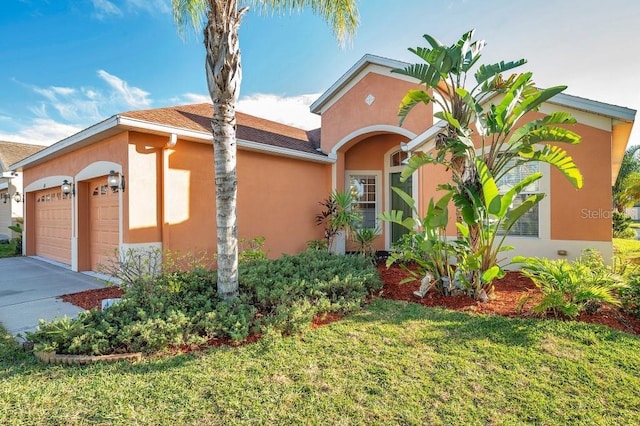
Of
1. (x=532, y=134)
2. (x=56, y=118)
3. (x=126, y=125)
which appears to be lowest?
(x=532, y=134)

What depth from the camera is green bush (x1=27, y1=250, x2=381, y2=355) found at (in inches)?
155

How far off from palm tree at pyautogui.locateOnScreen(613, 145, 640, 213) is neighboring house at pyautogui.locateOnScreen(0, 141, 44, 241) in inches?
1395

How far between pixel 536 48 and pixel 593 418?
911 centimetres

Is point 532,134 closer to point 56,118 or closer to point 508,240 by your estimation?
point 508,240

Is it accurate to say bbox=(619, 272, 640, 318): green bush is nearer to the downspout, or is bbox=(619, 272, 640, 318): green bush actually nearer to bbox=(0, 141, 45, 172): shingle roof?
the downspout

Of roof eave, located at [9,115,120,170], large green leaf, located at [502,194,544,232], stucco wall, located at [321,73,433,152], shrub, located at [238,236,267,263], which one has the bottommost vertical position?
shrub, located at [238,236,267,263]

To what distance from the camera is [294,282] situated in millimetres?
5789

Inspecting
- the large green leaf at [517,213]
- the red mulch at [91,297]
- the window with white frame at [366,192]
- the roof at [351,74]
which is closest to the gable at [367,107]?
the roof at [351,74]

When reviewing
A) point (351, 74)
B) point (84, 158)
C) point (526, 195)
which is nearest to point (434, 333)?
point (526, 195)

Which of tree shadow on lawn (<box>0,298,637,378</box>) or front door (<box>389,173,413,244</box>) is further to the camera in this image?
front door (<box>389,173,413,244</box>)

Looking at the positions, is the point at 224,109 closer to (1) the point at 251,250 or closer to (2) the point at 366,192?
(1) the point at 251,250

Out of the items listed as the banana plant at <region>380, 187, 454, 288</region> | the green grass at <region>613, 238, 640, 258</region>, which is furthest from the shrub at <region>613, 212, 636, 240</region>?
the banana plant at <region>380, 187, 454, 288</region>

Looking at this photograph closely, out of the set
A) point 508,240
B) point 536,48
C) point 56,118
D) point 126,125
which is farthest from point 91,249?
point 536,48

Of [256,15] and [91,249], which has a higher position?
[256,15]
